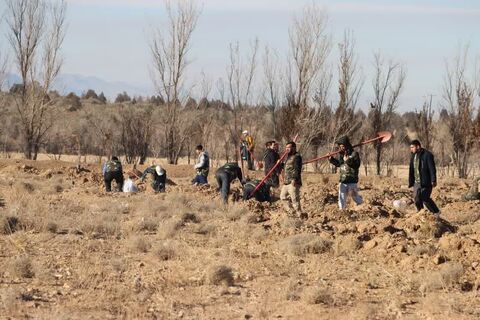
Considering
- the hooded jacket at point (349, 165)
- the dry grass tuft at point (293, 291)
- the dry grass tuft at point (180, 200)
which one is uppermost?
the hooded jacket at point (349, 165)

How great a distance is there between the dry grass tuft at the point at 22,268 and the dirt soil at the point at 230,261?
14mm

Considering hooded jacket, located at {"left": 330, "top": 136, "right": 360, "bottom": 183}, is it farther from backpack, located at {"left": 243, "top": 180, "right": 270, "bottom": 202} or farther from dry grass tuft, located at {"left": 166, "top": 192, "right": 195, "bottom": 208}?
dry grass tuft, located at {"left": 166, "top": 192, "right": 195, "bottom": 208}

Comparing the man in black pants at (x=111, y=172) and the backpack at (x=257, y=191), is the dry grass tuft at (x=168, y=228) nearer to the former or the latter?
the backpack at (x=257, y=191)

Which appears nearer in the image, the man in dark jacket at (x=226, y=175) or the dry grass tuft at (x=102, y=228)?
the dry grass tuft at (x=102, y=228)

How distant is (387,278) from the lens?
935cm

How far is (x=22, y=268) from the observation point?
9070mm

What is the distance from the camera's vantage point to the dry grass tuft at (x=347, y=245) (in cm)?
1091

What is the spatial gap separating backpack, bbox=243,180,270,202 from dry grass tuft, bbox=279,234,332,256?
516 centimetres

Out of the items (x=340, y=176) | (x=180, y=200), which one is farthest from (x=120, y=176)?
(x=340, y=176)

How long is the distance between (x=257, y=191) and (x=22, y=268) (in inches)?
325

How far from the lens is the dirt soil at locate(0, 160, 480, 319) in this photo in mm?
Result: 7902

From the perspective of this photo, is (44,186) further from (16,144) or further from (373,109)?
(16,144)

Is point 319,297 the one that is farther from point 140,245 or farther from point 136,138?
point 136,138

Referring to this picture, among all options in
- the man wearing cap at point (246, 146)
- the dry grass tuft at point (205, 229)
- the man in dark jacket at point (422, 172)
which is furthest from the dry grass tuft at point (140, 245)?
the man wearing cap at point (246, 146)
